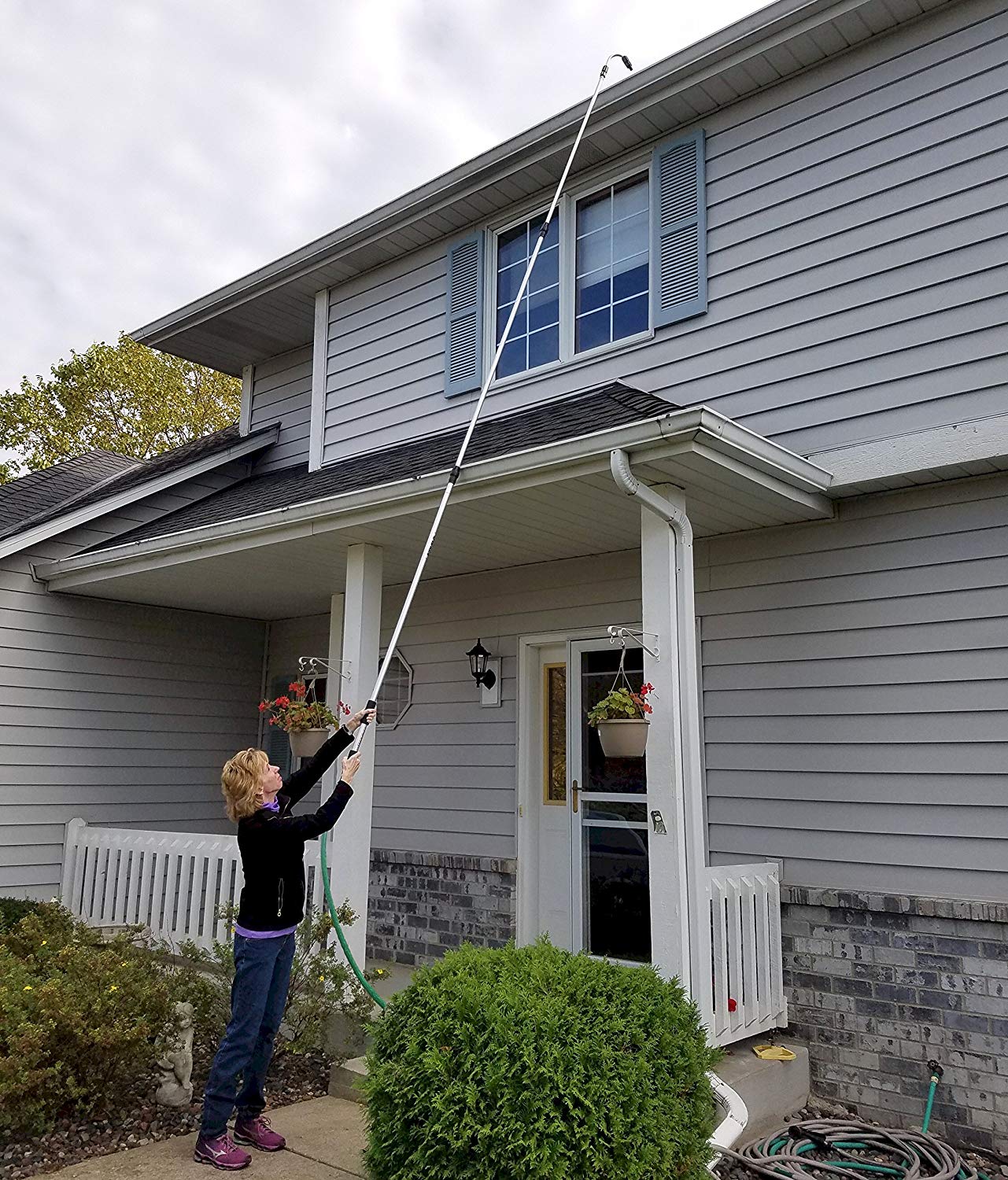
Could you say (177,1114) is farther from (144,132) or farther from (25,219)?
(25,219)

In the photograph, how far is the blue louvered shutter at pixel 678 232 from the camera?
5527 mm

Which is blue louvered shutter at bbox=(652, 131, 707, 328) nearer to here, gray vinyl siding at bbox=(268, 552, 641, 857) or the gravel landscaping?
gray vinyl siding at bbox=(268, 552, 641, 857)

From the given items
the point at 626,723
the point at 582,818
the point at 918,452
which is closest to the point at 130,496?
the point at 582,818

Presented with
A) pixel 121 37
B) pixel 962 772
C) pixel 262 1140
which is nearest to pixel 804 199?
pixel 962 772

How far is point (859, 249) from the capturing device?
4887 millimetres

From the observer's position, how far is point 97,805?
746 cm

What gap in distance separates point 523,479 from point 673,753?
140 centimetres

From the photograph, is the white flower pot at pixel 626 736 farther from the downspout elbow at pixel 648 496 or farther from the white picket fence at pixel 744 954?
the downspout elbow at pixel 648 496

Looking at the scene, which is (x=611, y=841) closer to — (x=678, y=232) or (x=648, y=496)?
(x=648, y=496)

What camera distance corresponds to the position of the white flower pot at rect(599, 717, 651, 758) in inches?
159

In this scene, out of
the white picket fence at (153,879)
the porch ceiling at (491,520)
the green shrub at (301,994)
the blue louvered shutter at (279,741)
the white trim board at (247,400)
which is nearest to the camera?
the porch ceiling at (491,520)

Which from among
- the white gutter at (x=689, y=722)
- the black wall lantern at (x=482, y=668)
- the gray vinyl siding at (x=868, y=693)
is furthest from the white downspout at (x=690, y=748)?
the black wall lantern at (x=482, y=668)

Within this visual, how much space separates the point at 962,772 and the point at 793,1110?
169cm

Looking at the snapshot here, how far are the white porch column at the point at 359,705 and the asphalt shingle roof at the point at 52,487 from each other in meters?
3.14
